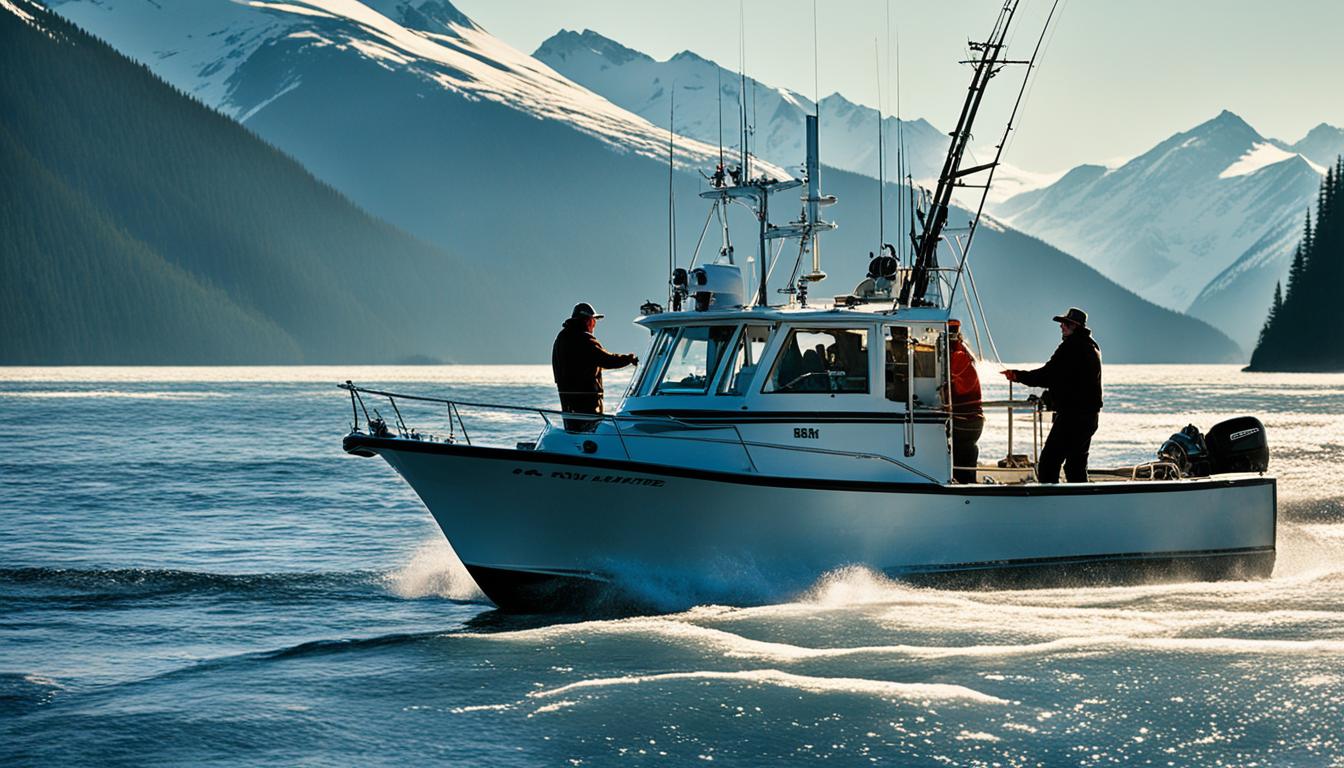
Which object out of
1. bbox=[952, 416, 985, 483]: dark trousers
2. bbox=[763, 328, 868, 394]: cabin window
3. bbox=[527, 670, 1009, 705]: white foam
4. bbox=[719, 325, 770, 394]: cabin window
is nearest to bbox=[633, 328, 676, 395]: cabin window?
bbox=[719, 325, 770, 394]: cabin window

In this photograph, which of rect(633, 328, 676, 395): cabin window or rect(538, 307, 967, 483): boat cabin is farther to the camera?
rect(633, 328, 676, 395): cabin window

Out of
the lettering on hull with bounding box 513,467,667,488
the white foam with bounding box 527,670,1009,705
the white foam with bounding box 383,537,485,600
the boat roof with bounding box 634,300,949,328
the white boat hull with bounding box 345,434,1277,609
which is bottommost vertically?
the white foam with bounding box 527,670,1009,705

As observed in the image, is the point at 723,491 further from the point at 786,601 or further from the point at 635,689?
the point at 635,689

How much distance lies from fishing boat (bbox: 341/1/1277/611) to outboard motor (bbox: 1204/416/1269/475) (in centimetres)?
118

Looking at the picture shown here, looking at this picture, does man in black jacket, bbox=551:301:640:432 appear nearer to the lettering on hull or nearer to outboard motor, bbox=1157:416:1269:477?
the lettering on hull

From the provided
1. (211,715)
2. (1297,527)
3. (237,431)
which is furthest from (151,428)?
(211,715)

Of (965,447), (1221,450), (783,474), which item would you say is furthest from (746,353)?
(1221,450)

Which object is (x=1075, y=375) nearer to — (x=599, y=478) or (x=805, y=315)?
(x=805, y=315)

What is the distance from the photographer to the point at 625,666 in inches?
494

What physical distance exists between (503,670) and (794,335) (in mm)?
4806

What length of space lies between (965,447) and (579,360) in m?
4.33

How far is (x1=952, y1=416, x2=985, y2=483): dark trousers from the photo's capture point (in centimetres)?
1590

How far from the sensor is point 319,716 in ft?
36.5

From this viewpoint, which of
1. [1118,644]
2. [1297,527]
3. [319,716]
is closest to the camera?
[319,716]
